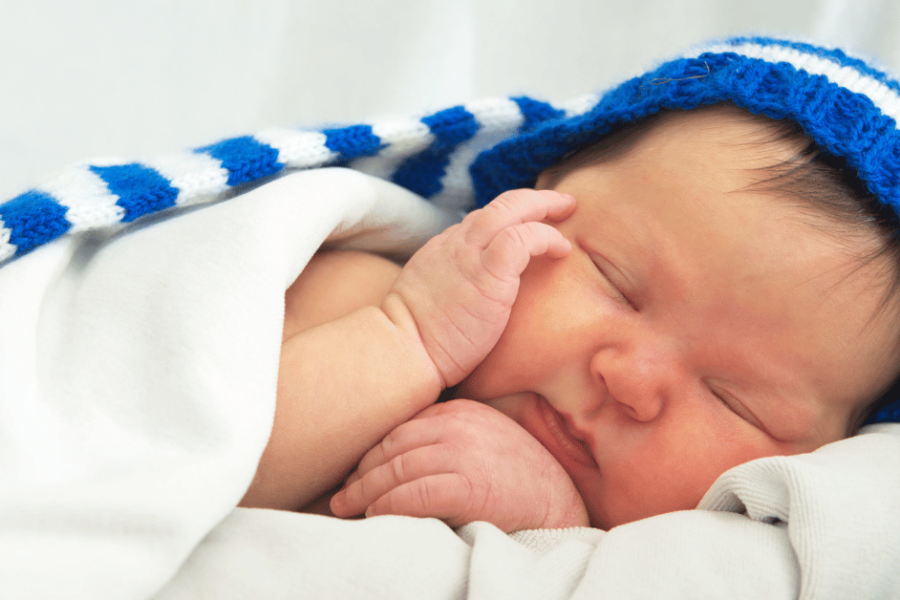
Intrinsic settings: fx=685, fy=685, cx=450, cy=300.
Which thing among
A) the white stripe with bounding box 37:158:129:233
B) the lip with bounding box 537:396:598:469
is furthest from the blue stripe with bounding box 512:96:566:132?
the white stripe with bounding box 37:158:129:233

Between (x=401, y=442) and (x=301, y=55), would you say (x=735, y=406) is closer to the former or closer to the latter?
(x=401, y=442)

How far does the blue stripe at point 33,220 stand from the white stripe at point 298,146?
0.25 meters

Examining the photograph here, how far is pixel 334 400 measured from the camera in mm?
667

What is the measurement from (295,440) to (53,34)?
3.04 ft

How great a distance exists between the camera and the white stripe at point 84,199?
0.71 metres

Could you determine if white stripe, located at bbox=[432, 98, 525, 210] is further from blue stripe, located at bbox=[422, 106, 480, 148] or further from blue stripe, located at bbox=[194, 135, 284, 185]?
blue stripe, located at bbox=[194, 135, 284, 185]

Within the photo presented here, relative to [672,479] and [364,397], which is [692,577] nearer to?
[672,479]

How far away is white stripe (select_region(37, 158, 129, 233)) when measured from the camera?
0.71 metres

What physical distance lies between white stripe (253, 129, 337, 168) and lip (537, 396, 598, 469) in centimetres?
42

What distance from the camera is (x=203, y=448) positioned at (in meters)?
0.55

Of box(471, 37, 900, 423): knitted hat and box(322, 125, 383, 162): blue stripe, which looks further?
box(322, 125, 383, 162): blue stripe

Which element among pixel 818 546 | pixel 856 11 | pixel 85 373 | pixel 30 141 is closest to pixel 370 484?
pixel 85 373

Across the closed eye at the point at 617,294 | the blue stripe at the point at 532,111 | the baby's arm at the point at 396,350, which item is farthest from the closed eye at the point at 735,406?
the blue stripe at the point at 532,111

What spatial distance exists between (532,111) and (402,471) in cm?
61
